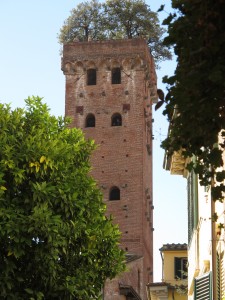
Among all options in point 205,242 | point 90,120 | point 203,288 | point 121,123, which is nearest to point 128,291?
point 121,123

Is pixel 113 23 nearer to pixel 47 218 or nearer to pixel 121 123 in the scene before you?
pixel 121 123

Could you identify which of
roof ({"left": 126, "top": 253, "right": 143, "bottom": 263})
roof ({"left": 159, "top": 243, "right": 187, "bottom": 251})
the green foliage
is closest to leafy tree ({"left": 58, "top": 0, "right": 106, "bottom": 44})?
roof ({"left": 126, "top": 253, "right": 143, "bottom": 263})

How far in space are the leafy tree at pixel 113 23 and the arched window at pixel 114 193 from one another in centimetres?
1084

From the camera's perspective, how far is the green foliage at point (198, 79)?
4.80m

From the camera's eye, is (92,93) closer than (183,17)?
No

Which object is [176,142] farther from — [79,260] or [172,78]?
[79,260]

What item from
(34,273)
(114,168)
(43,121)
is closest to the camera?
(34,273)

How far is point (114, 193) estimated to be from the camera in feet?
199

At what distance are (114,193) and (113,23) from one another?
40.4 ft

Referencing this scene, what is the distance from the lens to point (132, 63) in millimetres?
63281

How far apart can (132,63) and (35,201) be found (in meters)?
44.1

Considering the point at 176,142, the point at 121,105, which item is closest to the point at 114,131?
the point at 121,105

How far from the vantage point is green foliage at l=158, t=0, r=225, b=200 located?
4.80 metres

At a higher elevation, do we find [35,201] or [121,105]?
[121,105]
